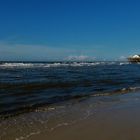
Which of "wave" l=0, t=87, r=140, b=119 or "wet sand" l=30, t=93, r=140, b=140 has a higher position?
"wave" l=0, t=87, r=140, b=119

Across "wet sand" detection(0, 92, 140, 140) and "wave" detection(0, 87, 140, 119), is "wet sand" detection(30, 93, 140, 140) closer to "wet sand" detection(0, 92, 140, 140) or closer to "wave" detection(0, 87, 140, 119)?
"wet sand" detection(0, 92, 140, 140)

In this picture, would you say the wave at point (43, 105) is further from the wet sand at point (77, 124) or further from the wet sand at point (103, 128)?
the wet sand at point (103, 128)

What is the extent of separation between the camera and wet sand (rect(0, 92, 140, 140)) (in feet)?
22.6

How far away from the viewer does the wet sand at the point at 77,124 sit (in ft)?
22.6

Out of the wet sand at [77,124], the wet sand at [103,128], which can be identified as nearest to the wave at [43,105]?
the wet sand at [77,124]

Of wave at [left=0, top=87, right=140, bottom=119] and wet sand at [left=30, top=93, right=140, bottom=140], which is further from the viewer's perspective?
wave at [left=0, top=87, right=140, bottom=119]

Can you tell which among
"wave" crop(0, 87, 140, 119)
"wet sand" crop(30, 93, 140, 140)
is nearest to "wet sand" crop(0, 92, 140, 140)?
"wet sand" crop(30, 93, 140, 140)

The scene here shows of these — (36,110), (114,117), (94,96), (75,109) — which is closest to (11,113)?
(36,110)

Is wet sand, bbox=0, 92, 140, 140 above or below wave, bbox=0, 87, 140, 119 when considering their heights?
below

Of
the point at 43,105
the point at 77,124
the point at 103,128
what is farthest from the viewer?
the point at 43,105

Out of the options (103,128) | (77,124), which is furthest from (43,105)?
(103,128)

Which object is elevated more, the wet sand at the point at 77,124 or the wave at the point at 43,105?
the wave at the point at 43,105

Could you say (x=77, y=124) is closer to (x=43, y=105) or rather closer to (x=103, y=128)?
(x=103, y=128)

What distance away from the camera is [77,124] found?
8.02 meters
